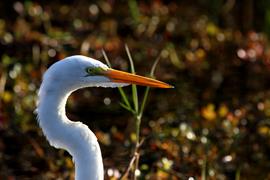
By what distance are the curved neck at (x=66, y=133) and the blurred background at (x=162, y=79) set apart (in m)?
0.99

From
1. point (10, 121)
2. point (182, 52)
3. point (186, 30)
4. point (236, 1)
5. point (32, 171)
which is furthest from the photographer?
point (236, 1)

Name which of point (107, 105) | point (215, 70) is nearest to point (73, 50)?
point (107, 105)

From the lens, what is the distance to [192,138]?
4.29 m

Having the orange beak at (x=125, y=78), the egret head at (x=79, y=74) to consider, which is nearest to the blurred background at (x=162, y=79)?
the orange beak at (x=125, y=78)

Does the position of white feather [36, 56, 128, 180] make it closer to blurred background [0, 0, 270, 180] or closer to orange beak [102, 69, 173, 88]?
orange beak [102, 69, 173, 88]

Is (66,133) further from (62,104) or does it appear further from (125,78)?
(125,78)

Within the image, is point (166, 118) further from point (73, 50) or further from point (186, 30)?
point (186, 30)

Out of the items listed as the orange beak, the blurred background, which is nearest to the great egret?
the orange beak

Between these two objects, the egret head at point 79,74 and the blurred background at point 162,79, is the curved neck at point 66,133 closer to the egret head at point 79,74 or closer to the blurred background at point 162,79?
the egret head at point 79,74

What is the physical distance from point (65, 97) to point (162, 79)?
2.94 metres

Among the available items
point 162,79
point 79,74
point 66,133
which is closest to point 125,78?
point 79,74

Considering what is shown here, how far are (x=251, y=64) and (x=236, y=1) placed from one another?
122 cm

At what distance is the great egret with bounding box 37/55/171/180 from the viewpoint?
245cm

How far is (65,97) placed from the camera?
251 cm
